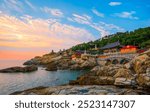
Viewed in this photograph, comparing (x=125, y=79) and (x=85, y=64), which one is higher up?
(x=85, y=64)

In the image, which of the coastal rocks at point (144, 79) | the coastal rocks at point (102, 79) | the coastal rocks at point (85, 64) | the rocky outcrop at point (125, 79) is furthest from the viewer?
the coastal rocks at point (85, 64)

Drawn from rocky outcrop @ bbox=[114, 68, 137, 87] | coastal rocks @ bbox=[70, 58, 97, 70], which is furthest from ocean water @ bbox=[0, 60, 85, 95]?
coastal rocks @ bbox=[70, 58, 97, 70]

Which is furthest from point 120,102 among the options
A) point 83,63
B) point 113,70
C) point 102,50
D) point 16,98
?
point 102,50

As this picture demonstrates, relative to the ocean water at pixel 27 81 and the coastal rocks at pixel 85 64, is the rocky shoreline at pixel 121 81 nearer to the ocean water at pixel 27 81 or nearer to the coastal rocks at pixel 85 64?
the ocean water at pixel 27 81

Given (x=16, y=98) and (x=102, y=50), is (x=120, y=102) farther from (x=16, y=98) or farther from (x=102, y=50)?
(x=102, y=50)

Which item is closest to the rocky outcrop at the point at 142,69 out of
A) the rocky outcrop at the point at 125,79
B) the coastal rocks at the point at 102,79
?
the rocky outcrop at the point at 125,79

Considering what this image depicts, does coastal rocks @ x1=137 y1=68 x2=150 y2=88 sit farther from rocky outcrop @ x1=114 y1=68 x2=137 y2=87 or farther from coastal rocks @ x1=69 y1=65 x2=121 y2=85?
coastal rocks @ x1=69 y1=65 x2=121 y2=85

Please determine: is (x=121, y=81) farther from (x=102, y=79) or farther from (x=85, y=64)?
(x=85, y=64)

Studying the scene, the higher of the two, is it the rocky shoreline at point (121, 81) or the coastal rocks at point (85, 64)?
the coastal rocks at point (85, 64)

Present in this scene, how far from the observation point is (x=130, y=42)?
34.4m

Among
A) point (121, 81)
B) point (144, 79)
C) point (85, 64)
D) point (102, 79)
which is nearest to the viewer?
point (144, 79)

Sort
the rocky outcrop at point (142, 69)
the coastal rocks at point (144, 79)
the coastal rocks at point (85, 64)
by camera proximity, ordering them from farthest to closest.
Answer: the coastal rocks at point (85, 64), the rocky outcrop at point (142, 69), the coastal rocks at point (144, 79)

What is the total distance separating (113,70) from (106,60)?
51.2ft

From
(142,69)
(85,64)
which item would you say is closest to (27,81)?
(142,69)
